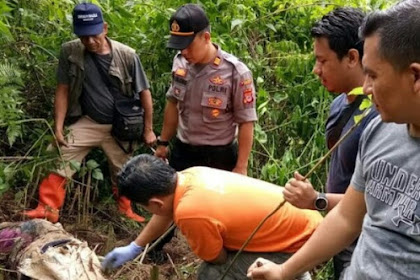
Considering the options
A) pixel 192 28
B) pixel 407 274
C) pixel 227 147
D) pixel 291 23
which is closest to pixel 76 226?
pixel 227 147

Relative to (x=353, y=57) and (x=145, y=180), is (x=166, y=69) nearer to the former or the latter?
(x=145, y=180)

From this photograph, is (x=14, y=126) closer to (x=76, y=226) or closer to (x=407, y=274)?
(x=76, y=226)

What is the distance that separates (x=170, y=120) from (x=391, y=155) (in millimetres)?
2681

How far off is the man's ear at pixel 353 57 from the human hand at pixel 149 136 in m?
2.43

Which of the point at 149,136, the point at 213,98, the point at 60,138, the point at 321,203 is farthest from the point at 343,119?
the point at 60,138

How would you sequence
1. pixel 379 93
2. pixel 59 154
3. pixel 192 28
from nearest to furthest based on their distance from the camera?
pixel 379 93, pixel 192 28, pixel 59 154

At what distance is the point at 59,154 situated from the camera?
14.6 ft

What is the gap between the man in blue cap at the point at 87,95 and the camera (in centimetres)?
436

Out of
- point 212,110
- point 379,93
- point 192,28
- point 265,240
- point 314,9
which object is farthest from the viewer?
point 314,9

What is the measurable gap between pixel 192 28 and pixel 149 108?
3.60ft

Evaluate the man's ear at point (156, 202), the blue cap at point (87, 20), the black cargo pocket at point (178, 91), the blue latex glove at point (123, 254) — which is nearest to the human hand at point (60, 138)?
the blue cap at point (87, 20)

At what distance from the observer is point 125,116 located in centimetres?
448

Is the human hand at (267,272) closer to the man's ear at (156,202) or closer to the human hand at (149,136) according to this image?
the man's ear at (156,202)

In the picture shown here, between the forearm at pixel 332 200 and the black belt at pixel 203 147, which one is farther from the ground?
the forearm at pixel 332 200
